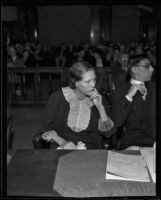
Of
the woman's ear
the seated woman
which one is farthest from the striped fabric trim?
the woman's ear

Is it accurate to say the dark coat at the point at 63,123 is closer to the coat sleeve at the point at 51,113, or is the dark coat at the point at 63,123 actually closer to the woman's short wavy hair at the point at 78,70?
the coat sleeve at the point at 51,113

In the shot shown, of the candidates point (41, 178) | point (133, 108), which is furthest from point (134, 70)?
point (41, 178)

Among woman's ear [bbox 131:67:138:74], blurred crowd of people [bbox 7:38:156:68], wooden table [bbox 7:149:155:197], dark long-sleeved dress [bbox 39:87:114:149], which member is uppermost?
blurred crowd of people [bbox 7:38:156:68]

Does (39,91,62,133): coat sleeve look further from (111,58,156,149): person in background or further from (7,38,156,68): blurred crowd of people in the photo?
(111,58,156,149): person in background

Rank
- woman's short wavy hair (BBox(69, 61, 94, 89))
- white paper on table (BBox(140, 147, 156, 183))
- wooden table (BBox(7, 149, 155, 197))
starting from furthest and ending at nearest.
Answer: woman's short wavy hair (BBox(69, 61, 94, 89)), white paper on table (BBox(140, 147, 156, 183)), wooden table (BBox(7, 149, 155, 197))

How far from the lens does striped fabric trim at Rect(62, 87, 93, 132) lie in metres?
1.90

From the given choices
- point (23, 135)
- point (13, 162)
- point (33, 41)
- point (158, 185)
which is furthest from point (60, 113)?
point (23, 135)

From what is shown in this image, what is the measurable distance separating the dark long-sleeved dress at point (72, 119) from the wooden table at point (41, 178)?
1.16 ft

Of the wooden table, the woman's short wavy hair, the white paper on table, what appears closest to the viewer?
the wooden table

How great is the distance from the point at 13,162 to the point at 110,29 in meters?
1.68

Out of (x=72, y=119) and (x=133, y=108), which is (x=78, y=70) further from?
(x=133, y=108)

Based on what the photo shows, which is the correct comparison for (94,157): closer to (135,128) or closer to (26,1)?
(135,128)

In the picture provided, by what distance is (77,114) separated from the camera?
1.96 metres

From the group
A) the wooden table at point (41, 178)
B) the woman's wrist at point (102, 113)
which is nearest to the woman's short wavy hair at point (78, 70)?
the woman's wrist at point (102, 113)
